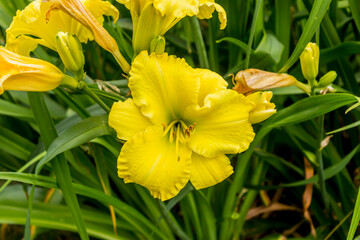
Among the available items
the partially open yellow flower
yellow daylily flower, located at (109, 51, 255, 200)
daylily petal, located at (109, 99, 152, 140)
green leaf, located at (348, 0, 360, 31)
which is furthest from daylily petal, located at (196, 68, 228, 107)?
green leaf, located at (348, 0, 360, 31)

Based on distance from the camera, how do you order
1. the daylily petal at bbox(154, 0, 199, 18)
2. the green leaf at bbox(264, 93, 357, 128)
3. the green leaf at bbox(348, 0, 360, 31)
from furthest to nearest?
1. the green leaf at bbox(348, 0, 360, 31)
2. the green leaf at bbox(264, 93, 357, 128)
3. the daylily petal at bbox(154, 0, 199, 18)

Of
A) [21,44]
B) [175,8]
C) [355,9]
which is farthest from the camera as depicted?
[355,9]

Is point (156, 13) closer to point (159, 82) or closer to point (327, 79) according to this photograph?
point (159, 82)

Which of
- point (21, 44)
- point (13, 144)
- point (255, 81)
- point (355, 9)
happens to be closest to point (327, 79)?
point (255, 81)

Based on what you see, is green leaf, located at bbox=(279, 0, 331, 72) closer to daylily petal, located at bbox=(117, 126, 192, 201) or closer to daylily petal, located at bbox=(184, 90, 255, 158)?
daylily petal, located at bbox=(184, 90, 255, 158)

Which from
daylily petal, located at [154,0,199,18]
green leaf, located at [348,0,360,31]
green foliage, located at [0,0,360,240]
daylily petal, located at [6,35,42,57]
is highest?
daylily petal, located at [154,0,199,18]

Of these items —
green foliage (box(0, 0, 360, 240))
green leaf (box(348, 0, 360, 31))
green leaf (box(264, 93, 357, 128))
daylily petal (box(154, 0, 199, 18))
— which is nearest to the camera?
daylily petal (box(154, 0, 199, 18))

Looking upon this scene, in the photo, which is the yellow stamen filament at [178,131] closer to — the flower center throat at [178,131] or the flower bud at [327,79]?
the flower center throat at [178,131]
